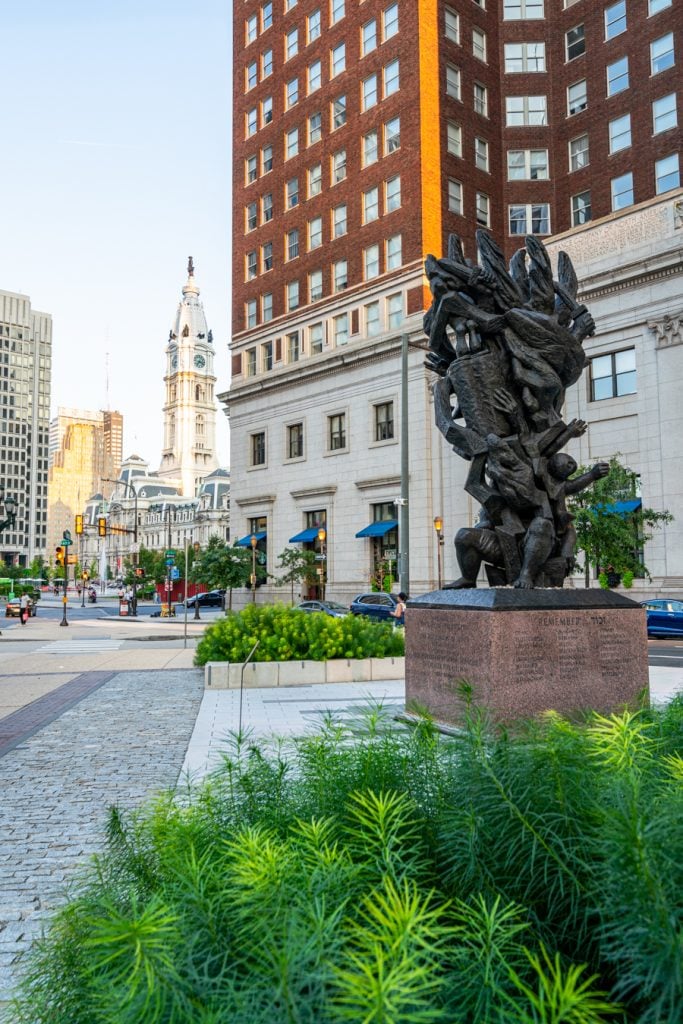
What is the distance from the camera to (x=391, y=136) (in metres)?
44.7

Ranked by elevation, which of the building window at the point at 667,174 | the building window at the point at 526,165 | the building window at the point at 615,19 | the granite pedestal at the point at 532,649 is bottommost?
the granite pedestal at the point at 532,649

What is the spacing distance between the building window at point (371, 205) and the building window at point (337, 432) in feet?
38.3

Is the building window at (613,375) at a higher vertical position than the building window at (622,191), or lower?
lower

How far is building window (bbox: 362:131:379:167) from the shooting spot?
45.8m

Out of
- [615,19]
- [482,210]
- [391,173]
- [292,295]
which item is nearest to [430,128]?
[391,173]

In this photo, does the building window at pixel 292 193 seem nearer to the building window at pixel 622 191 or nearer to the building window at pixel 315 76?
the building window at pixel 315 76

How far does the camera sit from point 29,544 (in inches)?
7643

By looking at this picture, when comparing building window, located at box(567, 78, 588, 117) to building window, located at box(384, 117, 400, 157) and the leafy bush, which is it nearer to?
building window, located at box(384, 117, 400, 157)

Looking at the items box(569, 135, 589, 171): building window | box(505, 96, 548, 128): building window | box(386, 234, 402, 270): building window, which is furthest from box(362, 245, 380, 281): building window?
box(569, 135, 589, 171): building window

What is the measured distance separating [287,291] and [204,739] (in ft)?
148

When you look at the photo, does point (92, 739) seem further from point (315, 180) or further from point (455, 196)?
point (315, 180)

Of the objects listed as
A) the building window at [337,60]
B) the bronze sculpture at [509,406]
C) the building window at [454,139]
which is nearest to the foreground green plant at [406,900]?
the bronze sculpture at [509,406]

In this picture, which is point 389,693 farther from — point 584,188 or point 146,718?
point 584,188

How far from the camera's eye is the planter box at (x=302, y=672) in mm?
16188
